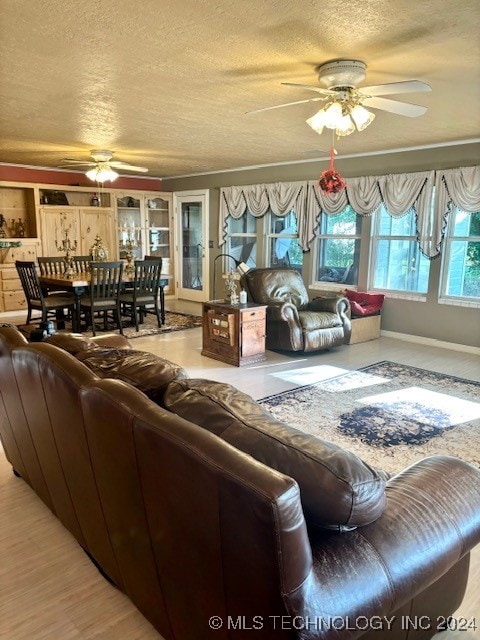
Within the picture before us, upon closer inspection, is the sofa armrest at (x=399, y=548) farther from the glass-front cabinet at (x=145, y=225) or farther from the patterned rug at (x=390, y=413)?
the glass-front cabinet at (x=145, y=225)

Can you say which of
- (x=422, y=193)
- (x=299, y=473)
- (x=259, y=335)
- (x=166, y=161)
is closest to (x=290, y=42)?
(x=299, y=473)

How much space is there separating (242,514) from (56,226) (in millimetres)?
7952

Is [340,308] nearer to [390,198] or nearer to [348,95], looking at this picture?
[390,198]

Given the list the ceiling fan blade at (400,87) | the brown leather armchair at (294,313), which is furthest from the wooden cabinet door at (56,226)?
the ceiling fan blade at (400,87)

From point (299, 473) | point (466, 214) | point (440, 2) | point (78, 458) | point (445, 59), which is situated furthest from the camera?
point (466, 214)

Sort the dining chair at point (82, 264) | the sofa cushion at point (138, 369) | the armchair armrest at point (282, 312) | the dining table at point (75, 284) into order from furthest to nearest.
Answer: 1. the dining chair at point (82, 264)
2. the dining table at point (75, 284)
3. the armchair armrest at point (282, 312)
4. the sofa cushion at point (138, 369)

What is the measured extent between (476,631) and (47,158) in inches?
287

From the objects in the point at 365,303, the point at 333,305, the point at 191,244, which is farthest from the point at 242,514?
the point at 191,244

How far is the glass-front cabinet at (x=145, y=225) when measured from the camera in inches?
346

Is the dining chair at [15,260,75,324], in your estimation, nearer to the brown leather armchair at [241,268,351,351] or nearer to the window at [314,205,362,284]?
the brown leather armchair at [241,268,351,351]

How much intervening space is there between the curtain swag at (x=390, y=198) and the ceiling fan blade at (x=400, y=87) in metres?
3.03

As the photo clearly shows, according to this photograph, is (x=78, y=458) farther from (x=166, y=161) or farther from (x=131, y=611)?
(x=166, y=161)

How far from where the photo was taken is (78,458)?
1.61 meters

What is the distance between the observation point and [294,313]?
5.17 m
